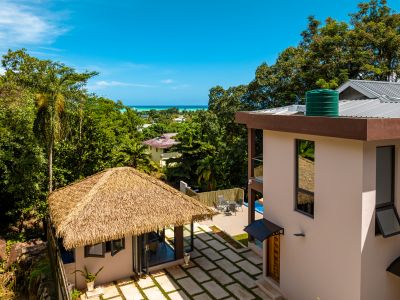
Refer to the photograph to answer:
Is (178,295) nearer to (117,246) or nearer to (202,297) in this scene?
(202,297)

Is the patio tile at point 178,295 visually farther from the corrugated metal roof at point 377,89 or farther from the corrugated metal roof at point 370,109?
the corrugated metal roof at point 377,89

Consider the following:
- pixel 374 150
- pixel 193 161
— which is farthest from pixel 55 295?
pixel 193 161

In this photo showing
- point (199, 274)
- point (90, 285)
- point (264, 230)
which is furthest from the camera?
point (199, 274)

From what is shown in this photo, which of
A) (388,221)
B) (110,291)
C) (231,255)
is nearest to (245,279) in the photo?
(231,255)

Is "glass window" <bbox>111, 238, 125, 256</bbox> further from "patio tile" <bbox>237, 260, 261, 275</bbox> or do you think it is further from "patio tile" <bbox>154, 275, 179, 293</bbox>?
"patio tile" <bbox>237, 260, 261, 275</bbox>

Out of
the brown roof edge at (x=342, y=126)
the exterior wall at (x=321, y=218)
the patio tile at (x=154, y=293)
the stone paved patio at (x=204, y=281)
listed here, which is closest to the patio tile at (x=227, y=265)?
the stone paved patio at (x=204, y=281)

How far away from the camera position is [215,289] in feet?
37.6

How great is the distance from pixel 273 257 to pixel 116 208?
6162 millimetres

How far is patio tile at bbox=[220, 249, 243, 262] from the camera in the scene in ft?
45.0

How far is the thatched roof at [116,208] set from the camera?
1102cm

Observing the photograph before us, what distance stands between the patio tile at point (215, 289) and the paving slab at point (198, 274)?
33 centimetres

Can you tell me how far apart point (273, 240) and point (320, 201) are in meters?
3.14

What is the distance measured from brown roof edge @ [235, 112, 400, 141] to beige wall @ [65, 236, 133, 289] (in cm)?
756

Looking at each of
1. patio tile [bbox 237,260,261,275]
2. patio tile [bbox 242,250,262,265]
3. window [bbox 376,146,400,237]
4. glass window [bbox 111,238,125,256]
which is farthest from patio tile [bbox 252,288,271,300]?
glass window [bbox 111,238,125,256]
